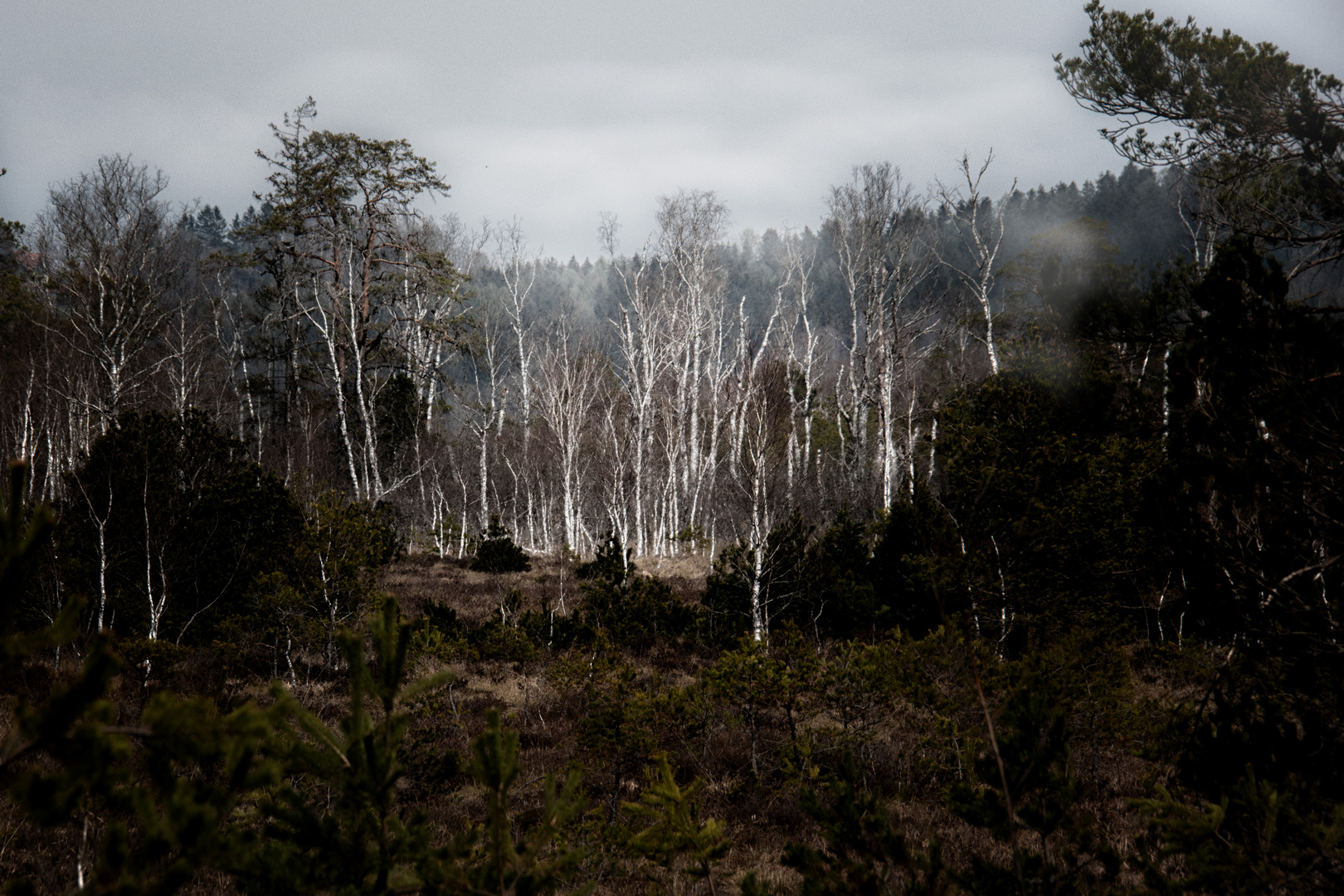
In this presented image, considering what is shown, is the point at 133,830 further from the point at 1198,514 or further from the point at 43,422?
the point at 43,422

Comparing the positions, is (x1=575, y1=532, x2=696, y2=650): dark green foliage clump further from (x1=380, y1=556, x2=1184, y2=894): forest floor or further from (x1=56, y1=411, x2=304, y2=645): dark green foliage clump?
(x1=56, y1=411, x2=304, y2=645): dark green foliage clump

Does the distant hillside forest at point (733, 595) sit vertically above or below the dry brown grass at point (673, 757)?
above

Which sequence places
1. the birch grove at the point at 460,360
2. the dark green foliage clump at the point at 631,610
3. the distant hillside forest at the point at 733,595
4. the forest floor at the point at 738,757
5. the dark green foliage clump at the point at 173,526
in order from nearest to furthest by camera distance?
1. the distant hillside forest at the point at 733,595
2. the forest floor at the point at 738,757
3. the dark green foliage clump at the point at 173,526
4. the dark green foliage clump at the point at 631,610
5. the birch grove at the point at 460,360

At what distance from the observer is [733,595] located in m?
11.0

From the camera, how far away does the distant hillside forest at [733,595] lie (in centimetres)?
186

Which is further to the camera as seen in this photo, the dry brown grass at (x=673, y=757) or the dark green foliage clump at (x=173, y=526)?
the dark green foliage clump at (x=173, y=526)

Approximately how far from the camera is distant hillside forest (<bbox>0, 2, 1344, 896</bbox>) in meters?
1.86

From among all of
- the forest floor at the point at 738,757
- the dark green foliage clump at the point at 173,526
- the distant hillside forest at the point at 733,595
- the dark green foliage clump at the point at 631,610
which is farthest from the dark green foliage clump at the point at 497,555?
the dark green foliage clump at the point at 173,526

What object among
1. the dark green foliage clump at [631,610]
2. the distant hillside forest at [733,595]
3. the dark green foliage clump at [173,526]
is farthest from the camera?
the dark green foliage clump at [631,610]

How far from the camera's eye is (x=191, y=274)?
1252 inches

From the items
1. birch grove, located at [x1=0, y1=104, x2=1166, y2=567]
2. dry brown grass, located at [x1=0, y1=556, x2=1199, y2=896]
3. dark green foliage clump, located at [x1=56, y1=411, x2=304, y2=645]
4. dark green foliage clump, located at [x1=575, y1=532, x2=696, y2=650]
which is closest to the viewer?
dry brown grass, located at [x1=0, y1=556, x2=1199, y2=896]

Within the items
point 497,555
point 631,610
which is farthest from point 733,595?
point 497,555

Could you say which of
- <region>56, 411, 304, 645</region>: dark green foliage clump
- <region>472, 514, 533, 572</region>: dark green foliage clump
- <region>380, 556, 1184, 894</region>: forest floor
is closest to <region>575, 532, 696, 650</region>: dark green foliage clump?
<region>380, 556, 1184, 894</region>: forest floor

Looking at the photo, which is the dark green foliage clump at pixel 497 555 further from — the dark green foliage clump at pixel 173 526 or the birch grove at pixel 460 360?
the dark green foliage clump at pixel 173 526
